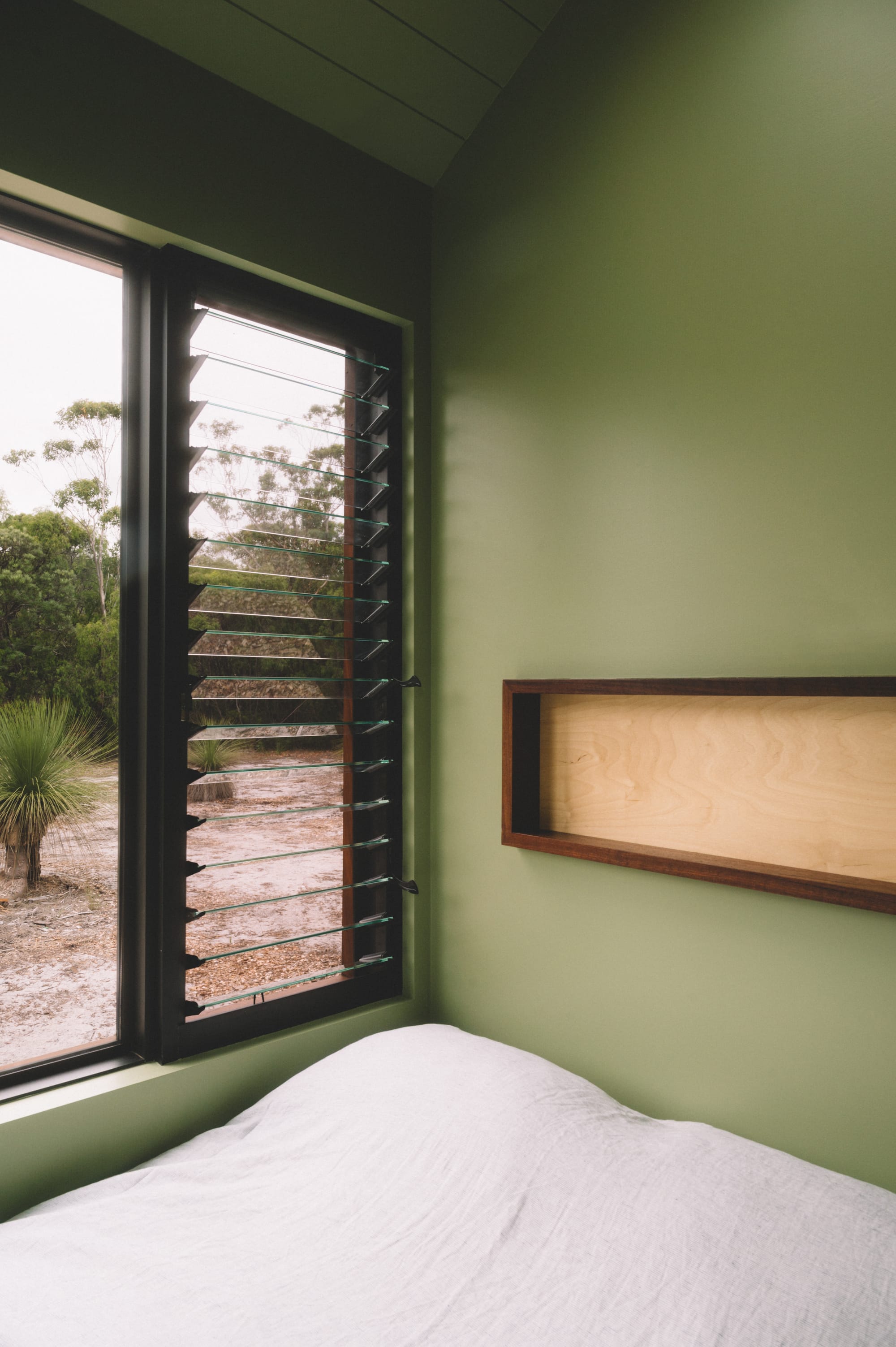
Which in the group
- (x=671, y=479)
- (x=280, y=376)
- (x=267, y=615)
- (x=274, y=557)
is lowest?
(x=267, y=615)

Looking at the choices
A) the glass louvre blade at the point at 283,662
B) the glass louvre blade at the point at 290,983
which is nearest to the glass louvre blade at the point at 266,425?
the glass louvre blade at the point at 283,662

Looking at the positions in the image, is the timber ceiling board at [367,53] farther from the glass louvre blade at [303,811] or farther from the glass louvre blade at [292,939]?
the glass louvre blade at [292,939]

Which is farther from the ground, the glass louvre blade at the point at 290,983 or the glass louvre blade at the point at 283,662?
the glass louvre blade at the point at 283,662

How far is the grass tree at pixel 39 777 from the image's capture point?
1.38m

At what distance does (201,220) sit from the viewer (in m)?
1.55

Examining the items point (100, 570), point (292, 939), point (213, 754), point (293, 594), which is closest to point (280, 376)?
point (293, 594)

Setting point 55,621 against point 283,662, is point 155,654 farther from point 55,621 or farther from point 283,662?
point 283,662

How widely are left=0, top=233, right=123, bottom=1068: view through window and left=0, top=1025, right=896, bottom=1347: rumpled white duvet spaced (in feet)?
1.16

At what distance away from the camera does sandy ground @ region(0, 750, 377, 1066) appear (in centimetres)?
140

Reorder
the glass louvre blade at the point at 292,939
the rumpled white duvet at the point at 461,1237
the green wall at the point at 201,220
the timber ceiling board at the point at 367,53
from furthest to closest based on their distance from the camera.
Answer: the glass louvre blade at the point at 292,939 < the timber ceiling board at the point at 367,53 < the green wall at the point at 201,220 < the rumpled white duvet at the point at 461,1237

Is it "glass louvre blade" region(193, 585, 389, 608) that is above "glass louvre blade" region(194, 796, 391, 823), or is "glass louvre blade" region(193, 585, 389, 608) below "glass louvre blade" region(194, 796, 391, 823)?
above

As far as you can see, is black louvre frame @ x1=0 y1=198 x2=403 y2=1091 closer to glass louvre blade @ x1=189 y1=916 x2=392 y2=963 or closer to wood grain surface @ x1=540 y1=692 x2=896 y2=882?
glass louvre blade @ x1=189 y1=916 x2=392 y2=963

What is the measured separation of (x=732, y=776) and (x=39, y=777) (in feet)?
4.12

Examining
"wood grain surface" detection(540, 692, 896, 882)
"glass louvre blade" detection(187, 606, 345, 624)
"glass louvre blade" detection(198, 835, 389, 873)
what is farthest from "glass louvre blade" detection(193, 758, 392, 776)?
"wood grain surface" detection(540, 692, 896, 882)
